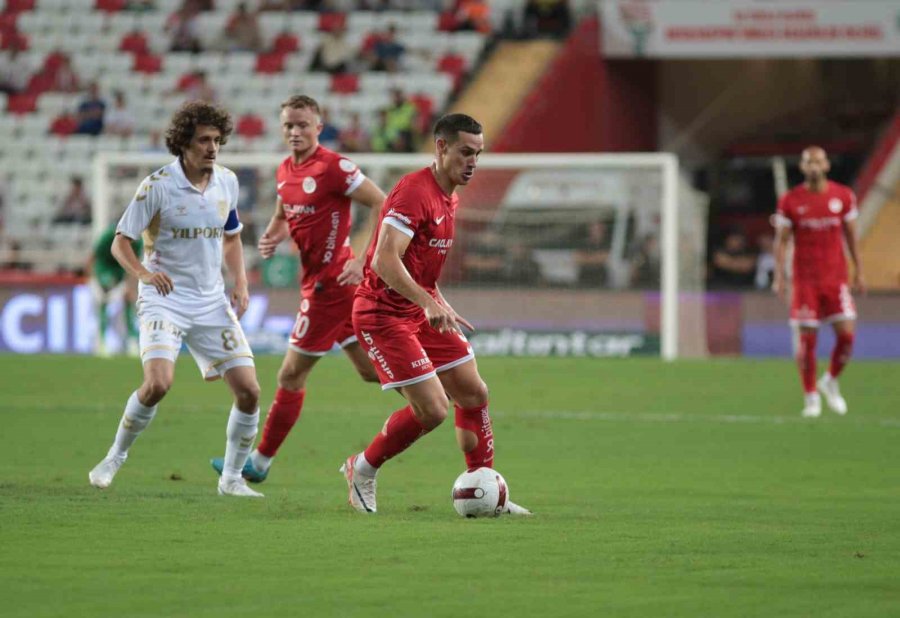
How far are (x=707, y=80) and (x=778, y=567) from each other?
26785 mm

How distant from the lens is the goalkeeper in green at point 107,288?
21.5 metres

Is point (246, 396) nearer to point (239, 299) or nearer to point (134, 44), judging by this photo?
point (239, 299)

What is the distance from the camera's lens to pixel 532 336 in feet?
74.9

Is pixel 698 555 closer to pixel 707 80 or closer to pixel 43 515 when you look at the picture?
pixel 43 515

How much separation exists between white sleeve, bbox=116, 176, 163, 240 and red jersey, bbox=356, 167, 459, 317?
1325 mm

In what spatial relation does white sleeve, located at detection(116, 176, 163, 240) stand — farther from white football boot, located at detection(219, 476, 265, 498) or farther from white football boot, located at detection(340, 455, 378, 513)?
white football boot, located at detection(340, 455, 378, 513)

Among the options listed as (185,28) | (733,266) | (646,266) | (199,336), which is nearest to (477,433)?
(199,336)

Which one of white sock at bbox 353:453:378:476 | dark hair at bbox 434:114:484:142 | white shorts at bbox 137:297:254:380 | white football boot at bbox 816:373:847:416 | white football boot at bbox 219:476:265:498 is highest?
dark hair at bbox 434:114:484:142

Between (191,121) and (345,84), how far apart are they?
66.9 feet

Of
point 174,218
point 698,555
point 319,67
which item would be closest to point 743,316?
point 319,67

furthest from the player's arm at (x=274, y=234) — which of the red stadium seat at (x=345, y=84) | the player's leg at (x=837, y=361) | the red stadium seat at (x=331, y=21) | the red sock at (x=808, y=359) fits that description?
the red stadium seat at (x=331, y=21)

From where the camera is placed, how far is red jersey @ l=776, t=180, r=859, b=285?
50.0 ft

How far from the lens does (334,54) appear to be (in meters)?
30.0

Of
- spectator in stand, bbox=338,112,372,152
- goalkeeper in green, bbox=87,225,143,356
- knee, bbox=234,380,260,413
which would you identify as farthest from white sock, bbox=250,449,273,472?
spectator in stand, bbox=338,112,372,152
